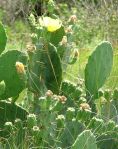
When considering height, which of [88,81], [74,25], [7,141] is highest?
[74,25]

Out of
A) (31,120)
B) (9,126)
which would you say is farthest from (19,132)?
(31,120)

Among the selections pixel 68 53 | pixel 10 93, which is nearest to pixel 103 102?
pixel 68 53

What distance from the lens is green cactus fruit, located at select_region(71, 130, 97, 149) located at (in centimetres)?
219

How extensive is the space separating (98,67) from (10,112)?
51 cm

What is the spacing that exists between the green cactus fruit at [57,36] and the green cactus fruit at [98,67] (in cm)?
18

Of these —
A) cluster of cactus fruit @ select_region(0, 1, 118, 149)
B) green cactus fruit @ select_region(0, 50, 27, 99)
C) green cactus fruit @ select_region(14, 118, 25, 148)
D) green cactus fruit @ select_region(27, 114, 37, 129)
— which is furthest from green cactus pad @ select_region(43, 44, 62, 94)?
green cactus fruit @ select_region(27, 114, 37, 129)

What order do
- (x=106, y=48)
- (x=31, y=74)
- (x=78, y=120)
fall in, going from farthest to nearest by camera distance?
(x=106, y=48), (x=31, y=74), (x=78, y=120)

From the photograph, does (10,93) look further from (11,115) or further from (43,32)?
(43,32)

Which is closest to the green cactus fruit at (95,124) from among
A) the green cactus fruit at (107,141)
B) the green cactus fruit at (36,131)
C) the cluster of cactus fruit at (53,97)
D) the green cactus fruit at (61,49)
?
Answer: the cluster of cactus fruit at (53,97)

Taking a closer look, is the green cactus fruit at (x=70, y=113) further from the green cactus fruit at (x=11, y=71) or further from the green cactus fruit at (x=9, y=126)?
the green cactus fruit at (x=11, y=71)

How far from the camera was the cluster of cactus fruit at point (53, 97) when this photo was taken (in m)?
2.31

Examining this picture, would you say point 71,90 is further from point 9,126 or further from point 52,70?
point 9,126

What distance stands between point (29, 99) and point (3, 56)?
254 millimetres

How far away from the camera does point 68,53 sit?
8.72 feet
